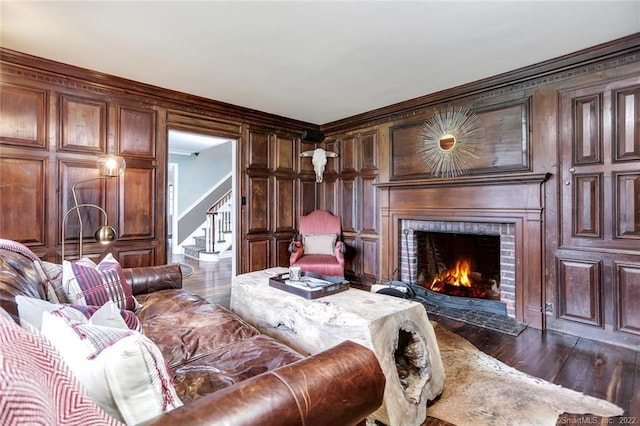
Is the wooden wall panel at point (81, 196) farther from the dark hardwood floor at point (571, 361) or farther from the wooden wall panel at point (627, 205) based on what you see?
the wooden wall panel at point (627, 205)

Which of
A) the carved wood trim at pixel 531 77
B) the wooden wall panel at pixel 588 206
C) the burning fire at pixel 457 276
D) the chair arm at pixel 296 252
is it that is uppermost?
the carved wood trim at pixel 531 77

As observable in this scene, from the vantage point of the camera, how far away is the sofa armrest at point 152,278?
2391 mm

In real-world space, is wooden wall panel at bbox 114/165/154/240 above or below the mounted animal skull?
below

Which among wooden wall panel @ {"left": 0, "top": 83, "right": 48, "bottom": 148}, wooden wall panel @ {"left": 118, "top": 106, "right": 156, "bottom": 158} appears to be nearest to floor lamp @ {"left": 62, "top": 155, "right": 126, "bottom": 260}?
wooden wall panel @ {"left": 118, "top": 106, "right": 156, "bottom": 158}

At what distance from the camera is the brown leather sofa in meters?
0.77

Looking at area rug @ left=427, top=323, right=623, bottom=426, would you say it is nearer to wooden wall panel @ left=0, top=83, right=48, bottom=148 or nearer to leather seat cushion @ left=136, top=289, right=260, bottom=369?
leather seat cushion @ left=136, top=289, right=260, bottom=369

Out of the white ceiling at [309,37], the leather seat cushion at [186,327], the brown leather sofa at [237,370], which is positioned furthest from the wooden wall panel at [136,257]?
the white ceiling at [309,37]

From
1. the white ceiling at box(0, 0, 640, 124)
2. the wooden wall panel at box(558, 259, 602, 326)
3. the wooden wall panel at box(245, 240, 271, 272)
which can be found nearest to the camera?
the white ceiling at box(0, 0, 640, 124)

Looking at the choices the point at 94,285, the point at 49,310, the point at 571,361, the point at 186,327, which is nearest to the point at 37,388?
the point at 49,310

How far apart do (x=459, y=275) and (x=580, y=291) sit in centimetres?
122

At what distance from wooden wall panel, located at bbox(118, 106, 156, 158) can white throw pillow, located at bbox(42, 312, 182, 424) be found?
10.2ft

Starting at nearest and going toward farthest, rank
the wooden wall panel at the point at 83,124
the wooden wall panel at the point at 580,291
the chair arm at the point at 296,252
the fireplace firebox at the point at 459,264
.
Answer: the wooden wall panel at the point at 580,291, the wooden wall panel at the point at 83,124, the fireplace firebox at the point at 459,264, the chair arm at the point at 296,252

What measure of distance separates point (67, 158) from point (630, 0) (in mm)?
4666

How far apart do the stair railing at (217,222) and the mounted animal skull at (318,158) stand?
303 centimetres
